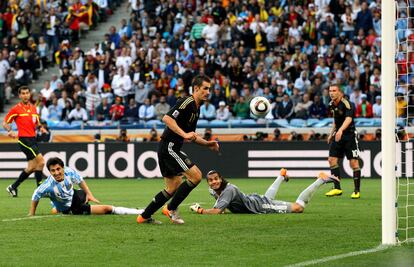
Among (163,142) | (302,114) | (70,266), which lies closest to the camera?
(70,266)

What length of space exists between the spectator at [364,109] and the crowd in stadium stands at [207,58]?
0.10ft

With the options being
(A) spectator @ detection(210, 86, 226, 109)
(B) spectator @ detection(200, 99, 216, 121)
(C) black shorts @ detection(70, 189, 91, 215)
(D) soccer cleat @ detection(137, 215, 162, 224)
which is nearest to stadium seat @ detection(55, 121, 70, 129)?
(B) spectator @ detection(200, 99, 216, 121)

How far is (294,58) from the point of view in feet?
103

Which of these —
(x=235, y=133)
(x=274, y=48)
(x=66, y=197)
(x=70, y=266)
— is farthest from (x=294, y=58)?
(x=70, y=266)

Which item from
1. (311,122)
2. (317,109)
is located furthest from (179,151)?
(317,109)

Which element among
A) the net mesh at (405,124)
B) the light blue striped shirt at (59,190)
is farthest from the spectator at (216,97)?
the light blue striped shirt at (59,190)

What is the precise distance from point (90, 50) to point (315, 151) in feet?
39.5

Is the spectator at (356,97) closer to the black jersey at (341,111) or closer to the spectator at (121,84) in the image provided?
the spectator at (121,84)

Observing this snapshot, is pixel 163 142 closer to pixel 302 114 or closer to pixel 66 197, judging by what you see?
pixel 66 197

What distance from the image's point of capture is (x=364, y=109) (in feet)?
94.2

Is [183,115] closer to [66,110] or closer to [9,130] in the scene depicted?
[9,130]

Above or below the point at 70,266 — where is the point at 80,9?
above

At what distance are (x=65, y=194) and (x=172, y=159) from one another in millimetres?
2203

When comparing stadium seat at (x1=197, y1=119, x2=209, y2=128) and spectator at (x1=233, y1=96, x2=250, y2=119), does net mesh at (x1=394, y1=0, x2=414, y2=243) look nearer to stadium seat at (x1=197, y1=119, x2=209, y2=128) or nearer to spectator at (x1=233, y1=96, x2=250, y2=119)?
spectator at (x1=233, y1=96, x2=250, y2=119)
